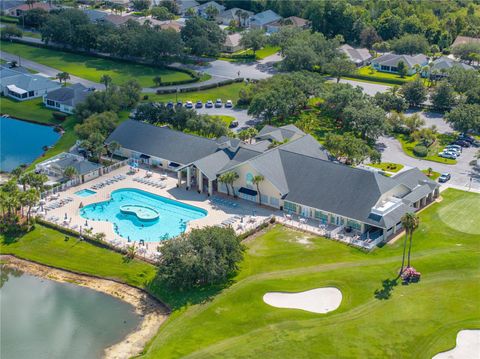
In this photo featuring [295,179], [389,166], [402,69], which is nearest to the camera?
[295,179]

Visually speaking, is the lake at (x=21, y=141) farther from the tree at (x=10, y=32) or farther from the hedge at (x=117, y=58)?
the tree at (x=10, y=32)

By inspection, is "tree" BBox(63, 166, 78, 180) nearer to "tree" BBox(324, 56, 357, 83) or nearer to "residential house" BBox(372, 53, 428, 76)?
"tree" BBox(324, 56, 357, 83)

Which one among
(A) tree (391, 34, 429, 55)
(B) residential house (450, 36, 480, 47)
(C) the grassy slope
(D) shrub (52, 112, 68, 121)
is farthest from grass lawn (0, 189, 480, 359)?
(B) residential house (450, 36, 480, 47)

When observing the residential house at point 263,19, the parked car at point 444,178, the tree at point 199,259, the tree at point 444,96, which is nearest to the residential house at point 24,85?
the tree at point 444,96


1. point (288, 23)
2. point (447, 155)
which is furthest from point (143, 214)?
point (288, 23)

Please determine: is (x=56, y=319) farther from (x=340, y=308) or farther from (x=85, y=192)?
(x=85, y=192)

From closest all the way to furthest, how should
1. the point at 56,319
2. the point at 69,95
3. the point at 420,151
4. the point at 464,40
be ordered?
the point at 56,319 → the point at 420,151 → the point at 69,95 → the point at 464,40
